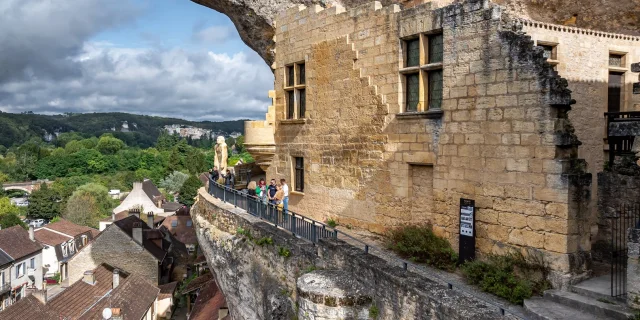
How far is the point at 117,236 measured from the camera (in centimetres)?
3191

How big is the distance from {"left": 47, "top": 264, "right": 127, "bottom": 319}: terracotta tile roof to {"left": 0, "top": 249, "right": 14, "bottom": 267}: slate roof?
30.6ft

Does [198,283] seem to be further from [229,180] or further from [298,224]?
[298,224]

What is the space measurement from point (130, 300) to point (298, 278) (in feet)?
64.1

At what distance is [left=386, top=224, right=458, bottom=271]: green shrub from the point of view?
8984 millimetres

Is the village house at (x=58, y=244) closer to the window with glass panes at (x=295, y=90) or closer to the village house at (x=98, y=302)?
the village house at (x=98, y=302)

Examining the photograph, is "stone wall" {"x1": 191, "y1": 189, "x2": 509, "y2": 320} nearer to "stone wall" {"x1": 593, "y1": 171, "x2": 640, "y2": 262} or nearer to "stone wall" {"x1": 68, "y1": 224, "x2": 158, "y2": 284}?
"stone wall" {"x1": 593, "y1": 171, "x2": 640, "y2": 262}

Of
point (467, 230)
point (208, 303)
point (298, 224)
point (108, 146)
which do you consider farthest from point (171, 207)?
point (108, 146)

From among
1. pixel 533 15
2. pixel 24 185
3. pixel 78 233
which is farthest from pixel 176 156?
pixel 533 15

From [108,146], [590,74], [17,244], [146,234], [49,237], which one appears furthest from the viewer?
[108,146]

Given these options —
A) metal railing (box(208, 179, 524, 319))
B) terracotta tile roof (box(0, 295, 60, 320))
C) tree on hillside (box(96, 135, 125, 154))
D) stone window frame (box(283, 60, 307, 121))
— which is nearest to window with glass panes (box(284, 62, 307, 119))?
stone window frame (box(283, 60, 307, 121))

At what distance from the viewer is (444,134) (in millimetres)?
9375

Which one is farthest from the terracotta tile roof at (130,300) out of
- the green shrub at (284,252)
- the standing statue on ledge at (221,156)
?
the green shrub at (284,252)

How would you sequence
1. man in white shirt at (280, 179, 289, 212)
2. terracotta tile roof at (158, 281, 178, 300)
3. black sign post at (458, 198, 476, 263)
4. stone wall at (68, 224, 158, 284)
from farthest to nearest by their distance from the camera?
stone wall at (68, 224, 158, 284), terracotta tile roof at (158, 281, 178, 300), man in white shirt at (280, 179, 289, 212), black sign post at (458, 198, 476, 263)

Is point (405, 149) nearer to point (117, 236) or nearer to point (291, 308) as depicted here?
point (291, 308)
